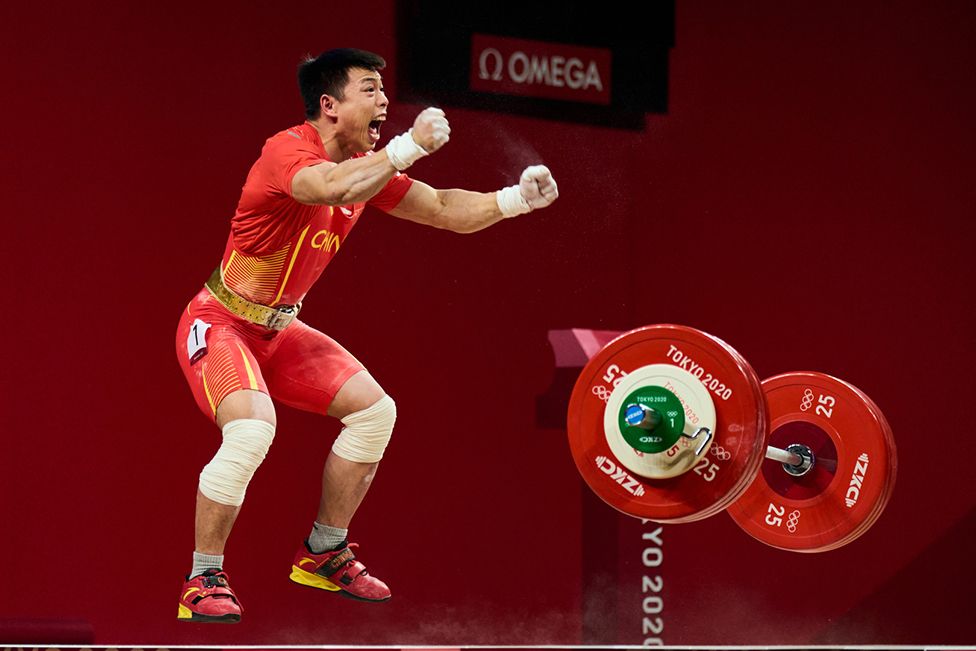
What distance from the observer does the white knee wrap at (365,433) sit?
3.87m

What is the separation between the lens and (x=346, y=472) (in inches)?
153

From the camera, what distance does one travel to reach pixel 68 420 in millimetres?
4312

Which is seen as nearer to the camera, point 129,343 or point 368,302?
point 129,343

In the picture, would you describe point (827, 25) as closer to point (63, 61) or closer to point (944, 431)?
point (944, 431)

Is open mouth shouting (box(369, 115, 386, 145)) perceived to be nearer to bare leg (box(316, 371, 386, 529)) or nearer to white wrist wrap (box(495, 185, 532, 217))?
white wrist wrap (box(495, 185, 532, 217))

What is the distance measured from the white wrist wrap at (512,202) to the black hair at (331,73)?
1.85 feet

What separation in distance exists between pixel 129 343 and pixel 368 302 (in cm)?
91

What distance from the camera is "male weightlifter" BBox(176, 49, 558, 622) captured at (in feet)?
11.6

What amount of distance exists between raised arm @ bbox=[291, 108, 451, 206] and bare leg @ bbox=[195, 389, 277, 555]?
0.60m

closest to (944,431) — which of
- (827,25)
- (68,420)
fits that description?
(827,25)

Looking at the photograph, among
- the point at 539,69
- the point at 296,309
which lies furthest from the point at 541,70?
the point at 296,309

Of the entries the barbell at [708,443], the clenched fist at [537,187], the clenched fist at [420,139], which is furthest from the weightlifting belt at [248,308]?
the barbell at [708,443]

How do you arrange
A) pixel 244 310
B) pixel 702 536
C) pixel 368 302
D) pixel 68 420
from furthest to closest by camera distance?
1. pixel 702 536
2. pixel 368 302
3. pixel 68 420
4. pixel 244 310

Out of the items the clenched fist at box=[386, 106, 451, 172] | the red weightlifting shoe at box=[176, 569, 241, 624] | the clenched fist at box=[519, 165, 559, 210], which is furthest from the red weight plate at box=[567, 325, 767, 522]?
the red weightlifting shoe at box=[176, 569, 241, 624]
